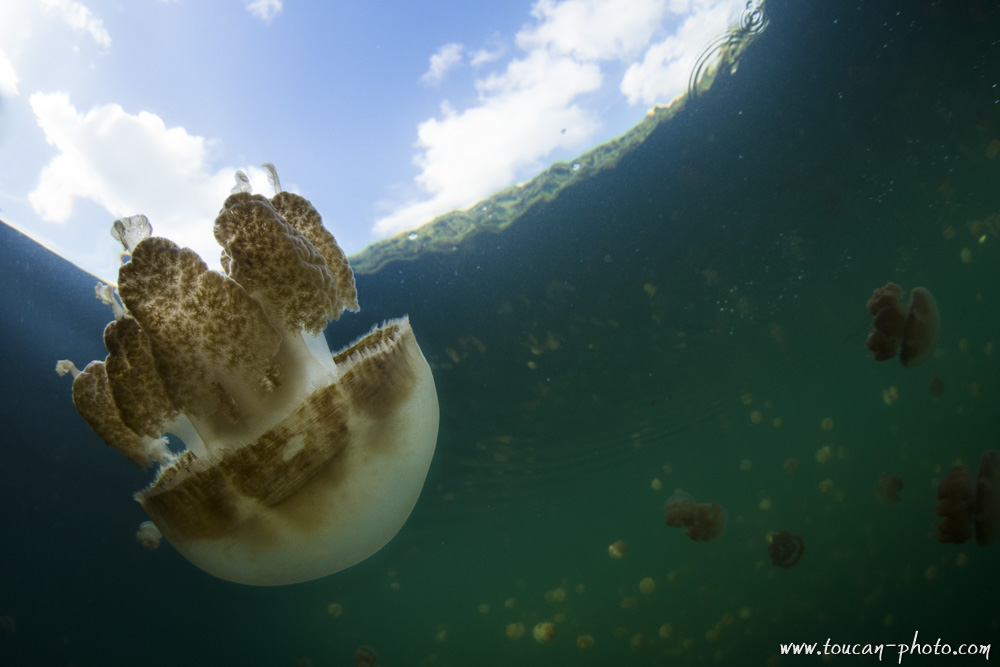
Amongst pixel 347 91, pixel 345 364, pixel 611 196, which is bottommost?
pixel 345 364

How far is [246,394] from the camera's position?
1647mm

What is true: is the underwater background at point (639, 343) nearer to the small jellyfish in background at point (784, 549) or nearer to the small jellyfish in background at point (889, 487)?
the small jellyfish in background at point (889, 487)

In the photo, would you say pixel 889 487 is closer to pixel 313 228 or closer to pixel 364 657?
pixel 364 657

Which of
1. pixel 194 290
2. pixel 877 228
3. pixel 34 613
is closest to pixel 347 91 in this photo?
pixel 194 290

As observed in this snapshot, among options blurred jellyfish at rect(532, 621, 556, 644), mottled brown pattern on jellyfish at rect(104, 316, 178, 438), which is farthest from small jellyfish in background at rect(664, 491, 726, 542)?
mottled brown pattern on jellyfish at rect(104, 316, 178, 438)

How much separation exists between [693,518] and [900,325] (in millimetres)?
5163

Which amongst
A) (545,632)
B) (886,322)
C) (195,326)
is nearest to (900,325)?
(886,322)

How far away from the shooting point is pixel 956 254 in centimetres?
1659

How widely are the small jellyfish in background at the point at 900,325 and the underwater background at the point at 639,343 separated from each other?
158 inches

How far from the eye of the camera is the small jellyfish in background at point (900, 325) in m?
6.40

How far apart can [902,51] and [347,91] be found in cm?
922

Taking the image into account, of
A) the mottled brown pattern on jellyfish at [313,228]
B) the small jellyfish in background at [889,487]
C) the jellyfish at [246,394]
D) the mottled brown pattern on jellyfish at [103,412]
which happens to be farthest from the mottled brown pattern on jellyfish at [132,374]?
the small jellyfish in background at [889,487]

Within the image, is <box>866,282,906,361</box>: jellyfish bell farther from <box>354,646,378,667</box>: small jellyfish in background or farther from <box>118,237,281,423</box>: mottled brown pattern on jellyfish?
<box>354,646,378,667</box>: small jellyfish in background

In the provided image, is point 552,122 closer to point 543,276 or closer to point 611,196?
point 611,196
